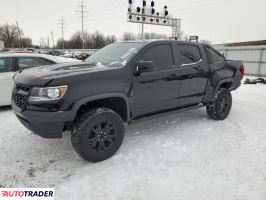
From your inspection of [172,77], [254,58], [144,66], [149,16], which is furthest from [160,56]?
[149,16]

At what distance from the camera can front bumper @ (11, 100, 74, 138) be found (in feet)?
10.1

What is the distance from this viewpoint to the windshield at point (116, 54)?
12.8ft

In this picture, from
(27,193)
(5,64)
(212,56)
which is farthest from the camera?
(5,64)

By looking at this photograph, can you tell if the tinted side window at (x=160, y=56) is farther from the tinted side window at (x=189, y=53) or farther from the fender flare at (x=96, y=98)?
the fender flare at (x=96, y=98)

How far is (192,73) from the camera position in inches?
183

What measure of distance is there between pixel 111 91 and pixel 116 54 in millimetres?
1037

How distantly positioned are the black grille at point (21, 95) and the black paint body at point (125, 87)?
0.06 metres

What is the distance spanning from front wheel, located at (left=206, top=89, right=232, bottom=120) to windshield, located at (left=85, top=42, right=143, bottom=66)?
2.28m

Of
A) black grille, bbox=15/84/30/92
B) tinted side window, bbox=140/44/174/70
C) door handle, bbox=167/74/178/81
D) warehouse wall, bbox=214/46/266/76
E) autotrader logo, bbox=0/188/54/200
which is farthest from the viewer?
warehouse wall, bbox=214/46/266/76

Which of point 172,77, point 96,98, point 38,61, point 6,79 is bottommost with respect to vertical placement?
point 6,79

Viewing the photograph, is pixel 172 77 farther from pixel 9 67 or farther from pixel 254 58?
pixel 254 58

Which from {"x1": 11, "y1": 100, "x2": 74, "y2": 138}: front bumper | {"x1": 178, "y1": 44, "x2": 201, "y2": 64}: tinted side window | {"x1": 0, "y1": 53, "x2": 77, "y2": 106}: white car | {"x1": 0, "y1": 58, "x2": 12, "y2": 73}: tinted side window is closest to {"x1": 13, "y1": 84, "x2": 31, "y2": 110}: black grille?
{"x1": 11, "y1": 100, "x2": 74, "y2": 138}: front bumper

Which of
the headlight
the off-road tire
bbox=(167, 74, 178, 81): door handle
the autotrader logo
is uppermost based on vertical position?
bbox=(167, 74, 178, 81): door handle

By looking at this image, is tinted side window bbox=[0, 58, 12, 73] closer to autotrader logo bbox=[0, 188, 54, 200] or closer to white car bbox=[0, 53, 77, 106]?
white car bbox=[0, 53, 77, 106]
